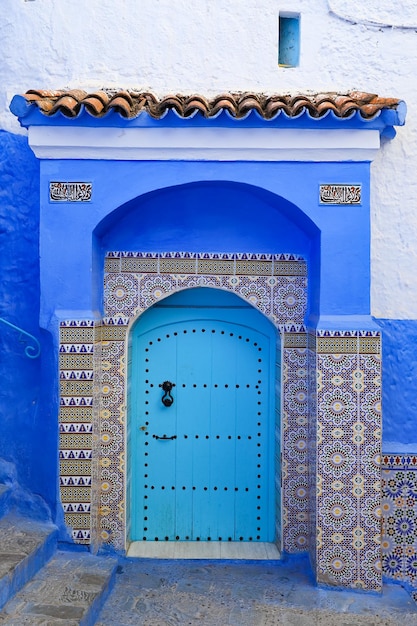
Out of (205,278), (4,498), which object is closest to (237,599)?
(4,498)

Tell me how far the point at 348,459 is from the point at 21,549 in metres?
1.98

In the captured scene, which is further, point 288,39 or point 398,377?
point 288,39

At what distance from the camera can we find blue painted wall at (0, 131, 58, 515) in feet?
13.0

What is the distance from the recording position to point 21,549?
3.35m

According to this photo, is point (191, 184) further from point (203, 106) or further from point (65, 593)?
point (65, 593)

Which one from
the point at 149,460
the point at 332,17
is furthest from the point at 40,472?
the point at 332,17

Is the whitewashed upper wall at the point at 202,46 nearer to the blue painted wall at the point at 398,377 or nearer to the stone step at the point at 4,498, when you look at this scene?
the blue painted wall at the point at 398,377

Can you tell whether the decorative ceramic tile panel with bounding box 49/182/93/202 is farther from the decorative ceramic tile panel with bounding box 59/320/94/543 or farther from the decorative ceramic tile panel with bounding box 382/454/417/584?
the decorative ceramic tile panel with bounding box 382/454/417/584

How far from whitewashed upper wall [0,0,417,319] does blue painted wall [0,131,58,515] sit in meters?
0.58

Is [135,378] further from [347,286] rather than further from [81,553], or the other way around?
[347,286]

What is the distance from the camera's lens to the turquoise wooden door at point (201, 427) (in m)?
4.16

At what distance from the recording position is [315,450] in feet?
12.1

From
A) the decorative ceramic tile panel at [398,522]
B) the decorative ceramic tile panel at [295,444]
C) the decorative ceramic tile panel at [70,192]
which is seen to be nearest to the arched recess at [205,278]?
the decorative ceramic tile panel at [295,444]

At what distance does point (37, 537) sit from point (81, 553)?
1.08 feet
